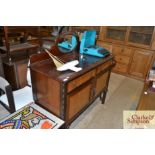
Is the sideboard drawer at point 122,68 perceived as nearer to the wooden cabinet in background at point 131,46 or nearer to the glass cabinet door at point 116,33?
the wooden cabinet in background at point 131,46

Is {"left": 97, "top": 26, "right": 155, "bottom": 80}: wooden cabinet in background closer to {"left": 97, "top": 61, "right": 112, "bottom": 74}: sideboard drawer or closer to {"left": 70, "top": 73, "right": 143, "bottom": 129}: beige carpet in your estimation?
{"left": 70, "top": 73, "right": 143, "bottom": 129}: beige carpet

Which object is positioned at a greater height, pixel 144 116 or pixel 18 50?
pixel 18 50

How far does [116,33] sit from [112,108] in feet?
6.09

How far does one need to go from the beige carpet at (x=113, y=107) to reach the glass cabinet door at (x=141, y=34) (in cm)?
85

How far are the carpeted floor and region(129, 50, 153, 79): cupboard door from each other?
0.19 meters

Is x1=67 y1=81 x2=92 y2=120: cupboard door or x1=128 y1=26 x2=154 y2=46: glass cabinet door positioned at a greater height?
x1=128 y1=26 x2=154 y2=46: glass cabinet door

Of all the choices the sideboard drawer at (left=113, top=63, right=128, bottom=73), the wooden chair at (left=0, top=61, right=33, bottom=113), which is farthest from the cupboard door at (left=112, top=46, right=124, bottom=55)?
the wooden chair at (left=0, top=61, right=33, bottom=113)

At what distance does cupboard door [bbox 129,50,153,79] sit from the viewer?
2945 millimetres

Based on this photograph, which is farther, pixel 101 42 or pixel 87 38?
pixel 101 42
